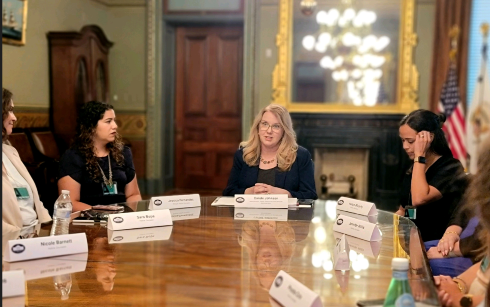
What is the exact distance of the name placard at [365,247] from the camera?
214cm

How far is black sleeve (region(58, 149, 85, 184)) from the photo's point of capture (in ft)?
11.1

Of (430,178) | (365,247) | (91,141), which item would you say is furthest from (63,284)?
(430,178)

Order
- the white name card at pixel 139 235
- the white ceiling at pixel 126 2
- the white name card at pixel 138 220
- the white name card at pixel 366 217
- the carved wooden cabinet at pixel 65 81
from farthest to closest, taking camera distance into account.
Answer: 1. the white ceiling at pixel 126 2
2. the carved wooden cabinet at pixel 65 81
3. the white name card at pixel 366 217
4. the white name card at pixel 138 220
5. the white name card at pixel 139 235

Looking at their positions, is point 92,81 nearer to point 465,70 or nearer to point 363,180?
point 363,180

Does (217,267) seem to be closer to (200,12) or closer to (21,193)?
(21,193)

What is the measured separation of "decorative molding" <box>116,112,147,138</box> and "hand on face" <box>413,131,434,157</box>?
18.9 ft

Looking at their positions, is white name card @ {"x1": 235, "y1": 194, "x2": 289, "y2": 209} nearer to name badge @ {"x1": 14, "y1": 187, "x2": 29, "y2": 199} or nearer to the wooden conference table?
the wooden conference table

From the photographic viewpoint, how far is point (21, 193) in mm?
2814

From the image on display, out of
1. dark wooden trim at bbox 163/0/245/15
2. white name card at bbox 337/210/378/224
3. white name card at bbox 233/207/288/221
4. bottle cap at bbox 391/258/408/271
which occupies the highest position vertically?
dark wooden trim at bbox 163/0/245/15

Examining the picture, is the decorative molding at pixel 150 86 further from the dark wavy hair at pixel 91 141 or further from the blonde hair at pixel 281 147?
the blonde hair at pixel 281 147

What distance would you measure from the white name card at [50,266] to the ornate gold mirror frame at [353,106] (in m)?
6.13

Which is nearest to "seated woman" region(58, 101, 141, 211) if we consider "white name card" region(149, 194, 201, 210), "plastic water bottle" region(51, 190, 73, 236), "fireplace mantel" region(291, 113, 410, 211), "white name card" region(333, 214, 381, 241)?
"white name card" region(149, 194, 201, 210)

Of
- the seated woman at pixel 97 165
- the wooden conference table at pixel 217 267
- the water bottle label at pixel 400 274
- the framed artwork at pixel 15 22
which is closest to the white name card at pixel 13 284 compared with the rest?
the wooden conference table at pixel 217 267

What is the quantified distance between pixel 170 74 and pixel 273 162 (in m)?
5.23
